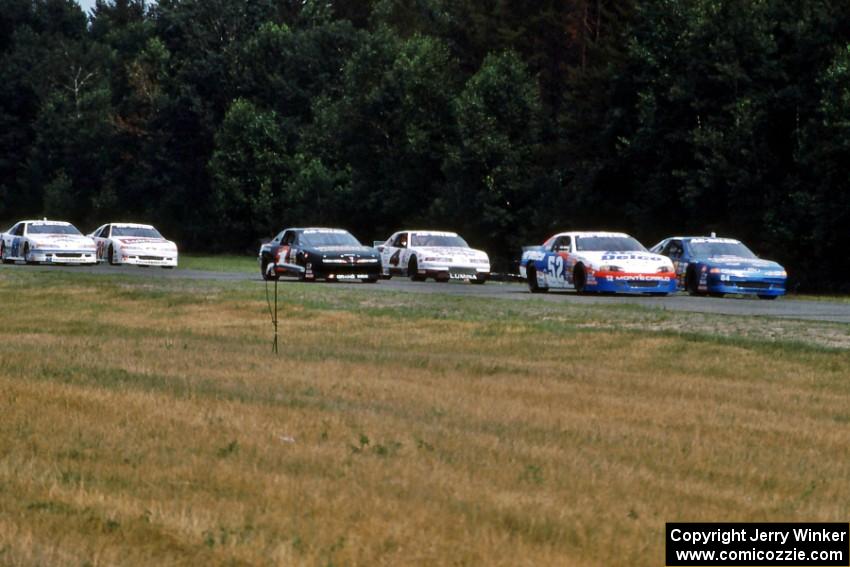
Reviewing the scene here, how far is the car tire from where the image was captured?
111ft

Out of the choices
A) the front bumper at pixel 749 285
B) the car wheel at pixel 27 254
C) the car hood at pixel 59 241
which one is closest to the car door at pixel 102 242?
the car hood at pixel 59 241

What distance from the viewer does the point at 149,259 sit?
162 feet

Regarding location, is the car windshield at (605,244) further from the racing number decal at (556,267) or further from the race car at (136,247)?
the race car at (136,247)

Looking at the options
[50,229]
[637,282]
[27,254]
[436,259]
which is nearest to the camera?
[637,282]

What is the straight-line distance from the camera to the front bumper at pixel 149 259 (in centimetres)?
4947

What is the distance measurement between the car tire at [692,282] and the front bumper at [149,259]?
20.0m

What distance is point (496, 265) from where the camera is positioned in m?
62.5

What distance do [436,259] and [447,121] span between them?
28945 mm

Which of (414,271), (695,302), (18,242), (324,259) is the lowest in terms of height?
(695,302)

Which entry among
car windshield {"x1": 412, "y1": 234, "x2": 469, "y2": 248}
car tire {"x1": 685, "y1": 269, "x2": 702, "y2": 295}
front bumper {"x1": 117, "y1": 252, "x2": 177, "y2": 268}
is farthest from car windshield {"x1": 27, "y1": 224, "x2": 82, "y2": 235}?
car tire {"x1": 685, "y1": 269, "x2": 702, "y2": 295}

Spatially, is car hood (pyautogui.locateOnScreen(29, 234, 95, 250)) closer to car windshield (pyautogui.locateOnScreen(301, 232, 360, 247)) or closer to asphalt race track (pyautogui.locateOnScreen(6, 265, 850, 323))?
car windshield (pyautogui.locateOnScreen(301, 232, 360, 247))
